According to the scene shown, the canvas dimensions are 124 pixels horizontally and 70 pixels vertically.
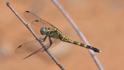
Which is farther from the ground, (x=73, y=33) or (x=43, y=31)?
(x=73, y=33)

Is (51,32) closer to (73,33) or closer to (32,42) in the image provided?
(32,42)

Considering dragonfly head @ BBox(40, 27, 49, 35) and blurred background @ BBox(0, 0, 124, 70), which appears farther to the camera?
blurred background @ BBox(0, 0, 124, 70)

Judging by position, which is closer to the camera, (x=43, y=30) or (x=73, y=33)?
(x=43, y=30)

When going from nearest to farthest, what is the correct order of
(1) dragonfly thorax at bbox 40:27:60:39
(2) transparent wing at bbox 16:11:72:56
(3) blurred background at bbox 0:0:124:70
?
(2) transparent wing at bbox 16:11:72:56 → (1) dragonfly thorax at bbox 40:27:60:39 → (3) blurred background at bbox 0:0:124:70

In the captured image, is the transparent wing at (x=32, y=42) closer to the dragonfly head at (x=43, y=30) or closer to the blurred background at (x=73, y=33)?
the dragonfly head at (x=43, y=30)

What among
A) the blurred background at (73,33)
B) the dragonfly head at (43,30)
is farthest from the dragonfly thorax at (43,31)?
the blurred background at (73,33)

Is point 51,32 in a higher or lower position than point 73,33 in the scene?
lower

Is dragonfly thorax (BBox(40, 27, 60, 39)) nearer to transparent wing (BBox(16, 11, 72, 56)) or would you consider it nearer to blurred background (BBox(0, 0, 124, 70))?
transparent wing (BBox(16, 11, 72, 56))

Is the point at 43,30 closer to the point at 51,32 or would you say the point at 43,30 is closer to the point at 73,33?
the point at 51,32

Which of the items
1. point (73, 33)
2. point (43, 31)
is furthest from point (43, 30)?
point (73, 33)

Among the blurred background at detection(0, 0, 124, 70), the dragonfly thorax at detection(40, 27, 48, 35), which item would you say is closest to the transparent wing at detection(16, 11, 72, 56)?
the dragonfly thorax at detection(40, 27, 48, 35)
